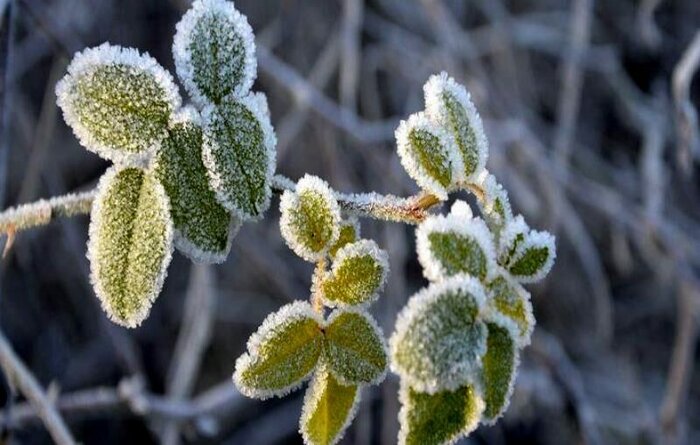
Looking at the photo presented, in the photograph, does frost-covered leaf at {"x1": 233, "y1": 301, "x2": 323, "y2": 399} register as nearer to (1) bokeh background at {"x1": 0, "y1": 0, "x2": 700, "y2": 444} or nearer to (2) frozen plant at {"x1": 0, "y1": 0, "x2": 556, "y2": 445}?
(2) frozen plant at {"x1": 0, "y1": 0, "x2": 556, "y2": 445}

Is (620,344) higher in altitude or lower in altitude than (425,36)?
lower

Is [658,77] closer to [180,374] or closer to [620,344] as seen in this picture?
[620,344]

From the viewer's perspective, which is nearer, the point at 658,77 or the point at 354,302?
the point at 354,302

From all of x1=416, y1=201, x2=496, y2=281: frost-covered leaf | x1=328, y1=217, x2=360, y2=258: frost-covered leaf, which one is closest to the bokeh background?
x1=328, y1=217, x2=360, y2=258: frost-covered leaf

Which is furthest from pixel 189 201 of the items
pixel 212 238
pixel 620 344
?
pixel 620 344

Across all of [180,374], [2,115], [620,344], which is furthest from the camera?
[620,344]

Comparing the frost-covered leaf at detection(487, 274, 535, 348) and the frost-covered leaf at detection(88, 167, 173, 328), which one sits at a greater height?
the frost-covered leaf at detection(88, 167, 173, 328)
